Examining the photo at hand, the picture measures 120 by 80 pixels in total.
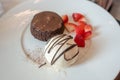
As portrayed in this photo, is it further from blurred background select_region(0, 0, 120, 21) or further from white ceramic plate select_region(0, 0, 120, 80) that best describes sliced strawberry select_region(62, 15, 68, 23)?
blurred background select_region(0, 0, 120, 21)

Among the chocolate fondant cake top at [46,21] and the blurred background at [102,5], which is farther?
the blurred background at [102,5]

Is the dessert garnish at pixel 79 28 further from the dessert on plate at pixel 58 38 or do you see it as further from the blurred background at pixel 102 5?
the blurred background at pixel 102 5

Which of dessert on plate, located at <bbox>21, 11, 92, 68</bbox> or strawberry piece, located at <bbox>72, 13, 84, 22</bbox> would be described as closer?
dessert on plate, located at <bbox>21, 11, 92, 68</bbox>

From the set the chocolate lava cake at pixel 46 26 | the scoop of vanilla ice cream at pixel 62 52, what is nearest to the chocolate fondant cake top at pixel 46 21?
the chocolate lava cake at pixel 46 26

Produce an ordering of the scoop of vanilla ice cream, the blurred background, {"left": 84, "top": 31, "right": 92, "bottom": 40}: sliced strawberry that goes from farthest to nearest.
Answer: the blurred background < {"left": 84, "top": 31, "right": 92, "bottom": 40}: sliced strawberry < the scoop of vanilla ice cream

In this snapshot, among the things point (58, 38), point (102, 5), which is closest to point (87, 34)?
point (58, 38)

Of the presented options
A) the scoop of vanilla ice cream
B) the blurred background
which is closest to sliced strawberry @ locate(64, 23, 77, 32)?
the scoop of vanilla ice cream
